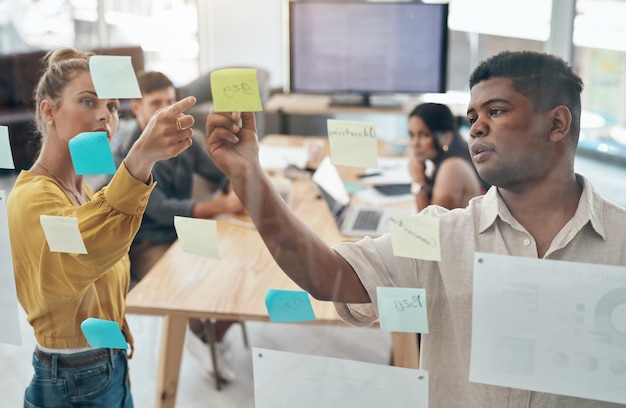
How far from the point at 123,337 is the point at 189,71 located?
443 millimetres

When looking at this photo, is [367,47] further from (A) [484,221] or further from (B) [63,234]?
(B) [63,234]

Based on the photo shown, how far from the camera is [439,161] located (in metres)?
0.95

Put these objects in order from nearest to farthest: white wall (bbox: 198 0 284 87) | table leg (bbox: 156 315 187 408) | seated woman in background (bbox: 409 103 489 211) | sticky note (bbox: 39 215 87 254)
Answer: seated woman in background (bbox: 409 103 489 211)
sticky note (bbox: 39 215 87 254)
white wall (bbox: 198 0 284 87)
table leg (bbox: 156 315 187 408)

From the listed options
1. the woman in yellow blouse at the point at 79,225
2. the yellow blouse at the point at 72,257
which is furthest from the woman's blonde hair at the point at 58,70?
the yellow blouse at the point at 72,257

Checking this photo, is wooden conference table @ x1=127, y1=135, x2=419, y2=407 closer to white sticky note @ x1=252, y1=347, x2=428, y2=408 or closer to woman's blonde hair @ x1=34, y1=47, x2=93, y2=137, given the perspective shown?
white sticky note @ x1=252, y1=347, x2=428, y2=408

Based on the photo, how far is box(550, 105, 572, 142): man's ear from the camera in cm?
75

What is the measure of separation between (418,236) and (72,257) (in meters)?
0.52

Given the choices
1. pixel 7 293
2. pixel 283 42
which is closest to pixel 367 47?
pixel 283 42

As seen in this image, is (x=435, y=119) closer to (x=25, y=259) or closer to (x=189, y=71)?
(x=189, y=71)

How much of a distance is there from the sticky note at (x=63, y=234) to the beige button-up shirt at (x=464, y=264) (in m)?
0.39

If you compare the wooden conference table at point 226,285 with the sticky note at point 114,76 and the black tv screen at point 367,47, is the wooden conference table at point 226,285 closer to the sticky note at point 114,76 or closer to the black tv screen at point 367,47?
the black tv screen at point 367,47

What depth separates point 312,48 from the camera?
116cm

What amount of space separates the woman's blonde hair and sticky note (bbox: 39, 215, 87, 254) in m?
0.13

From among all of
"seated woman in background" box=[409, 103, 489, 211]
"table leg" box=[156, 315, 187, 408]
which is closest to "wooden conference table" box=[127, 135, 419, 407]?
"table leg" box=[156, 315, 187, 408]
